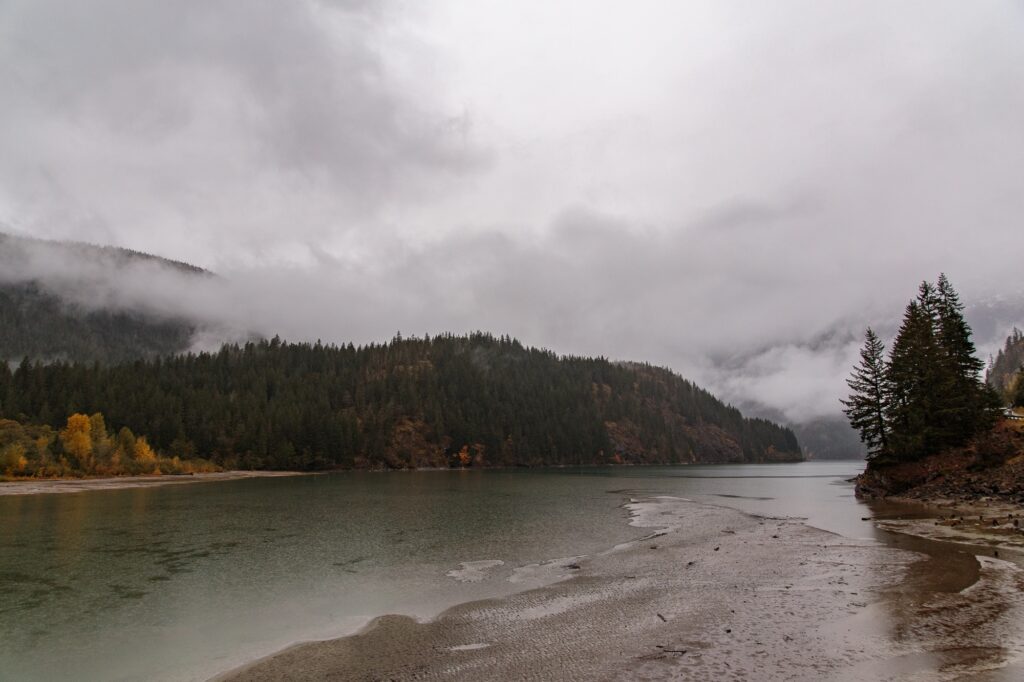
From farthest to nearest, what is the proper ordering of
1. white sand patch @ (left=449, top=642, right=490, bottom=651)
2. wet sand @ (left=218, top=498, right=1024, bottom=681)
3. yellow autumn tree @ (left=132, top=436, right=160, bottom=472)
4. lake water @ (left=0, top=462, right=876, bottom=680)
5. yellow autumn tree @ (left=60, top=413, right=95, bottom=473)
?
yellow autumn tree @ (left=132, top=436, right=160, bottom=472) < yellow autumn tree @ (left=60, top=413, right=95, bottom=473) < lake water @ (left=0, top=462, right=876, bottom=680) < white sand patch @ (left=449, top=642, right=490, bottom=651) < wet sand @ (left=218, top=498, right=1024, bottom=681)

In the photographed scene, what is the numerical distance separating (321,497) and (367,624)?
69.6 metres

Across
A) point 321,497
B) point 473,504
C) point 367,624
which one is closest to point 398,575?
point 367,624

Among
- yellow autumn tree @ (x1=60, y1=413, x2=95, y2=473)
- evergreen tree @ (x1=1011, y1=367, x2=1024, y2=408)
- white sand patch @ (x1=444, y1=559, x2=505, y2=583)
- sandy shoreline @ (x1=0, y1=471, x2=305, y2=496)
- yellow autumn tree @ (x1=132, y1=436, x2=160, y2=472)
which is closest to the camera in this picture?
white sand patch @ (x1=444, y1=559, x2=505, y2=583)

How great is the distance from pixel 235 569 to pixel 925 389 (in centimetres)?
7492

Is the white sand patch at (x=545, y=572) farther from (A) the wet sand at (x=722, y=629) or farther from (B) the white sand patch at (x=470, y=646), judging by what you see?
(B) the white sand patch at (x=470, y=646)

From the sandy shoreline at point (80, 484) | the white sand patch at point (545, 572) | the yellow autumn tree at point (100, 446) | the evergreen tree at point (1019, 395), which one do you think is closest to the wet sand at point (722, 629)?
the white sand patch at point (545, 572)

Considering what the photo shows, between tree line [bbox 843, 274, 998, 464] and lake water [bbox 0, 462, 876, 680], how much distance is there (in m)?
12.4

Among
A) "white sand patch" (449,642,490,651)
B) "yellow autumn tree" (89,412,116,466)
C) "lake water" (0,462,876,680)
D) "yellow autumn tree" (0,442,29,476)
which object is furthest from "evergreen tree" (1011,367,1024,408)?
"yellow autumn tree" (89,412,116,466)

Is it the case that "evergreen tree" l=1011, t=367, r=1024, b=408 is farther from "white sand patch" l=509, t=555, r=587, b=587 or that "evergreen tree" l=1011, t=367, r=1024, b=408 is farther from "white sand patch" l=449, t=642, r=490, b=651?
"white sand patch" l=449, t=642, r=490, b=651

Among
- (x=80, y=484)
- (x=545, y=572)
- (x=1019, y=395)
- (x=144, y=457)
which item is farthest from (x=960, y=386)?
(x=144, y=457)

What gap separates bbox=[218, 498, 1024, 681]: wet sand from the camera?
661 inches

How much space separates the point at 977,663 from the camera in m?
15.9

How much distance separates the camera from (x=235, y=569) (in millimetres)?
34219

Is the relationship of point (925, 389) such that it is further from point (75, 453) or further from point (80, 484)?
point (75, 453)
